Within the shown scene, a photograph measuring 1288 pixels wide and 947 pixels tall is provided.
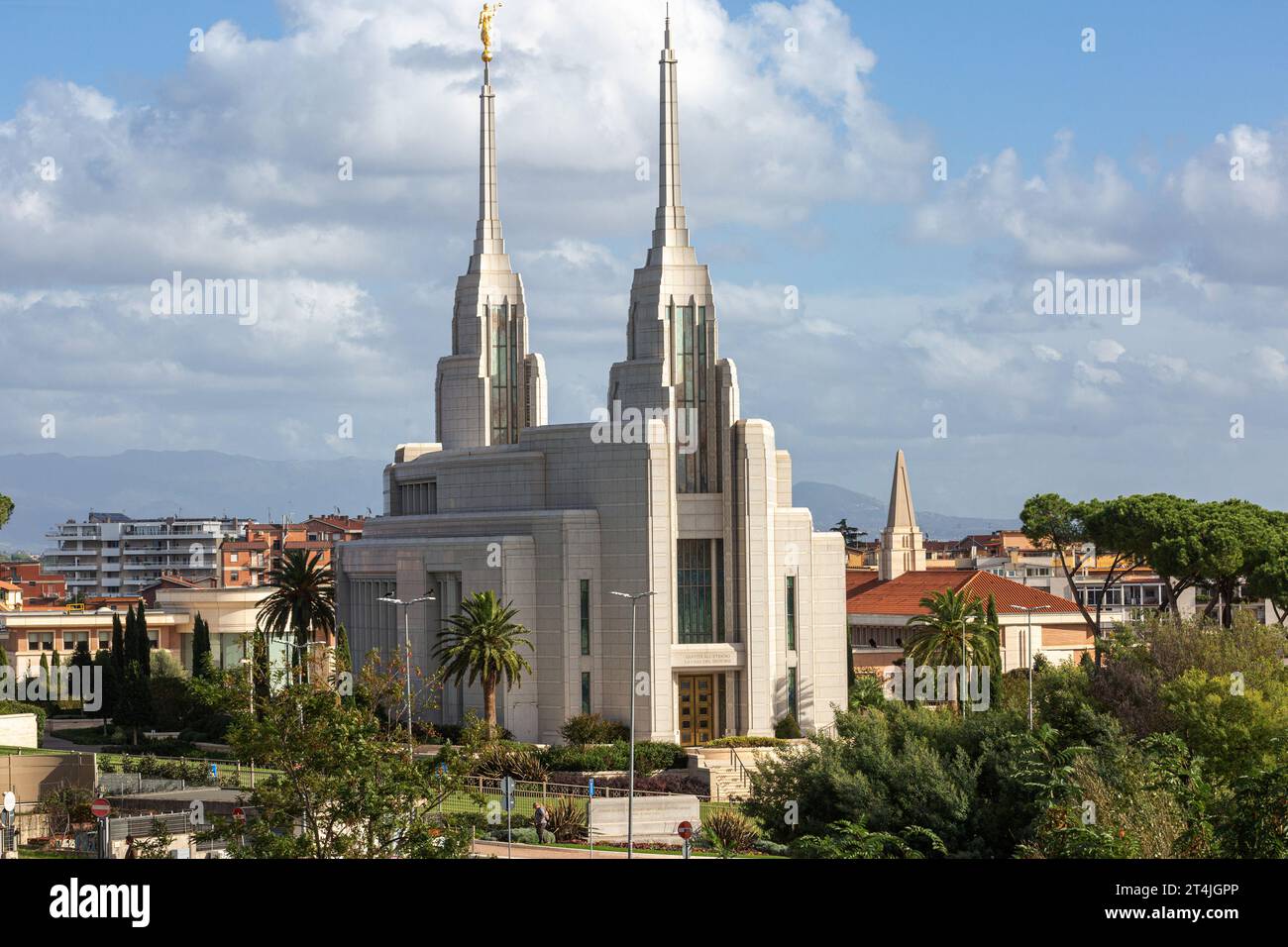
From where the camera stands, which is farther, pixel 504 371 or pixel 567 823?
pixel 504 371

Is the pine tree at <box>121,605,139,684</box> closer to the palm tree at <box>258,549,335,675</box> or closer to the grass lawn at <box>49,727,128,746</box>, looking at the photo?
the grass lawn at <box>49,727,128,746</box>

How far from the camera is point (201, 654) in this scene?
283 feet

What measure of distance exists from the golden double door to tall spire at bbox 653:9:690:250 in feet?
58.6

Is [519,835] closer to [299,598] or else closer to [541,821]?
[541,821]

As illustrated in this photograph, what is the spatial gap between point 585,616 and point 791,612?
8.25 m

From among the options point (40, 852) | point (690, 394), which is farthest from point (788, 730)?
point (40, 852)

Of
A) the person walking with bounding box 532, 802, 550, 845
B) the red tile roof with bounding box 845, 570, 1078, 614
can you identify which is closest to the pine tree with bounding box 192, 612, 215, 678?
the person walking with bounding box 532, 802, 550, 845

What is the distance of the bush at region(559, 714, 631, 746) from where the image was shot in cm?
6762

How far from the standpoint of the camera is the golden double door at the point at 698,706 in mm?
70688

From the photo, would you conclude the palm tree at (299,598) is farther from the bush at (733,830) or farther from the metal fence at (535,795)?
the bush at (733,830)

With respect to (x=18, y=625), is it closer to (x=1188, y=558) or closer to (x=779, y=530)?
(x=779, y=530)

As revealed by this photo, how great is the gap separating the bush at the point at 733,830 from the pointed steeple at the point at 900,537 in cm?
8231

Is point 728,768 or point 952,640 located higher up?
point 952,640
